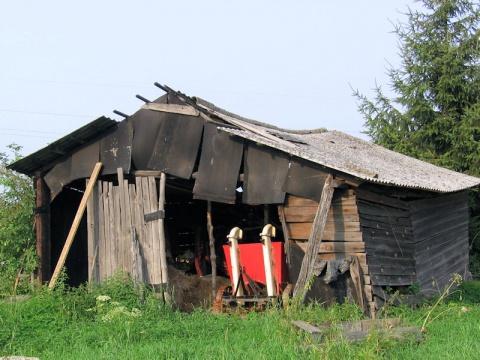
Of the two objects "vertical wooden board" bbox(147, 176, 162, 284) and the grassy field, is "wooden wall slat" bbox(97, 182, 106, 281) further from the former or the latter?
"vertical wooden board" bbox(147, 176, 162, 284)

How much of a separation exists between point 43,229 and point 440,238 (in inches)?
335

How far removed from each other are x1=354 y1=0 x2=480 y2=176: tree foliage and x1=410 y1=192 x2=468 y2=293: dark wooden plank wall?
3238 mm

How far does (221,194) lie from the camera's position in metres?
10.9

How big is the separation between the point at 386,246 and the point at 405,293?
1105mm

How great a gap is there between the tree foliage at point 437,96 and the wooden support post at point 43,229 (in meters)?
12.5

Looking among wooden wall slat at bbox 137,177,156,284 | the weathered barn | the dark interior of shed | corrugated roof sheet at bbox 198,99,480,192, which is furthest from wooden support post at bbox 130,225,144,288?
corrugated roof sheet at bbox 198,99,480,192

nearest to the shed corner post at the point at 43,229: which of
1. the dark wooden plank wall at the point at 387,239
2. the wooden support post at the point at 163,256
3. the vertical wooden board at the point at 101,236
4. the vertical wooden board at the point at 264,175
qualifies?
the vertical wooden board at the point at 101,236

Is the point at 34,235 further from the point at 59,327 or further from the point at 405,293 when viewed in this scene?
the point at 405,293

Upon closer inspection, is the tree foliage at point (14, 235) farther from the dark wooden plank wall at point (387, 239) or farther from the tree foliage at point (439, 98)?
the tree foliage at point (439, 98)

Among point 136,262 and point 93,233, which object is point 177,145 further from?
point 93,233

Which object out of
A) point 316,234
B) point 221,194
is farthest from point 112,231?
point 316,234

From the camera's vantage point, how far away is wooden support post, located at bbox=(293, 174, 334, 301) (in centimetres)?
966

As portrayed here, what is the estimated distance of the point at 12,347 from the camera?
8.14 meters

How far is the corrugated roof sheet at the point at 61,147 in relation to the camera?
11516 millimetres
